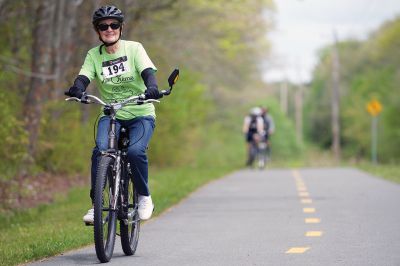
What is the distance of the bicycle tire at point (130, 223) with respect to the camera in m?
9.62

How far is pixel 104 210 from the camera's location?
29.5 ft

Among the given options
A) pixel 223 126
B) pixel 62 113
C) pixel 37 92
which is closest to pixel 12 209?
pixel 37 92

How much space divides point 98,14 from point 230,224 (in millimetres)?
4311

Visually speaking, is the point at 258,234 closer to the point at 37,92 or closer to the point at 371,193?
the point at 371,193

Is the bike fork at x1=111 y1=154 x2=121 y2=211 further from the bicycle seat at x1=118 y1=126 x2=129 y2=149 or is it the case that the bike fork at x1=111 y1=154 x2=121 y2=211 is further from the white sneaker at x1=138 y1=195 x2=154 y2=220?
the white sneaker at x1=138 y1=195 x2=154 y2=220

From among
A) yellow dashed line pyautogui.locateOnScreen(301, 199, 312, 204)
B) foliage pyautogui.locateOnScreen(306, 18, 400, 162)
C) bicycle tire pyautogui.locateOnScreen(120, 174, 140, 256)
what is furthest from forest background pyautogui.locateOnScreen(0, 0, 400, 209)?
foliage pyautogui.locateOnScreen(306, 18, 400, 162)

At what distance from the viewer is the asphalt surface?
949 centimetres

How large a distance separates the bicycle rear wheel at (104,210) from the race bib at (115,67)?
0.81m

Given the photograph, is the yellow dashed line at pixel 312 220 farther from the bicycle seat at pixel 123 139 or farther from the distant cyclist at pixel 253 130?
the distant cyclist at pixel 253 130

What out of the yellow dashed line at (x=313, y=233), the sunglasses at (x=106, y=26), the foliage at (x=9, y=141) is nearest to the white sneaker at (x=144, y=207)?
the sunglasses at (x=106, y=26)

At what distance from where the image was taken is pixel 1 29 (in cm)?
2439

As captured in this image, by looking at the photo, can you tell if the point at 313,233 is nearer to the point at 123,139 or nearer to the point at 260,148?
the point at 123,139

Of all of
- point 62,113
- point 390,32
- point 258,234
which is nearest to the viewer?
point 258,234

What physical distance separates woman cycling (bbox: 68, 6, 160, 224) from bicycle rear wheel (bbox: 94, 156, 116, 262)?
211mm
